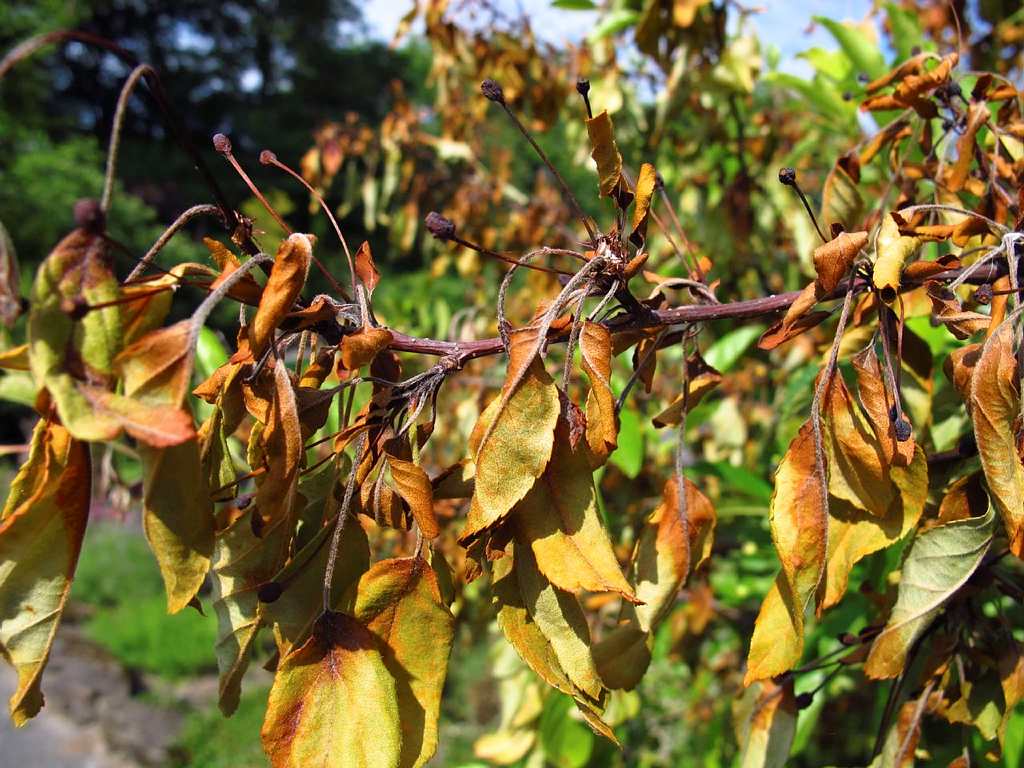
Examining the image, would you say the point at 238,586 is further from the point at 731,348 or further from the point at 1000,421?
the point at 731,348

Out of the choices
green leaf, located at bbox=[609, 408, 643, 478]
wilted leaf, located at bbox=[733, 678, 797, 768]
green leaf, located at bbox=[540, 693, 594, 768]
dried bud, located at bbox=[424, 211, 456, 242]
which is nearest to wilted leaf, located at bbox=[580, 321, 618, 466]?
dried bud, located at bbox=[424, 211, 456, 242]

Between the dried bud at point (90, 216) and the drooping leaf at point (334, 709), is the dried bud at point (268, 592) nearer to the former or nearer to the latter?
the drooping leaf at point (334, 709)

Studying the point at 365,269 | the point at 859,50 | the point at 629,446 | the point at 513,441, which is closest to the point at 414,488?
the point at 513,441

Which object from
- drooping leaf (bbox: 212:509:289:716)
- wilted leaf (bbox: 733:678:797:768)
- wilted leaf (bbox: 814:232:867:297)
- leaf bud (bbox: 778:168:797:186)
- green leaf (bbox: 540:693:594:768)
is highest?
leaf bud (bbox: 778:168:797:186)

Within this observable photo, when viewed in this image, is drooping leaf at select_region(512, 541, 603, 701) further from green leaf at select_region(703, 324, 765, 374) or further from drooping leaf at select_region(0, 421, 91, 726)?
green leaf at select_region(703, 324, 765, 374)

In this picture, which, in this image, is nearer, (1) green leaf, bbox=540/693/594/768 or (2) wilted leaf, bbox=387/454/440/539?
(2) wilted leaf, bbox=387/454/440/539

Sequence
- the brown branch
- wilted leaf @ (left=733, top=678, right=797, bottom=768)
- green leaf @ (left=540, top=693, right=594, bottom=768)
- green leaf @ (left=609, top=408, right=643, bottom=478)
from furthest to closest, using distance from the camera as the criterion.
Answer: green leaf @ (left=540, top=693, right=594, bottom=768) → green leaf @ (left=609, top=408, right=643, bottom=478) → wilted leaf @ (left=733, top=678, right=797, bottom=768) → the brown branch

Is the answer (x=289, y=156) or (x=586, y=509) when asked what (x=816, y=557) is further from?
(x=289, y=156)

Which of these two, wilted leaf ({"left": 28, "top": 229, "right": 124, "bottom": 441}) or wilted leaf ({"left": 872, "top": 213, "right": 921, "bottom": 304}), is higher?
wilted leaf ({"left": 28, "top": 229, "right": 124, "bottom": 441})

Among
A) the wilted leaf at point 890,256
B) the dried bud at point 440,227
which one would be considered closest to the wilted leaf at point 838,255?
the wilted leaf at point 890,256
